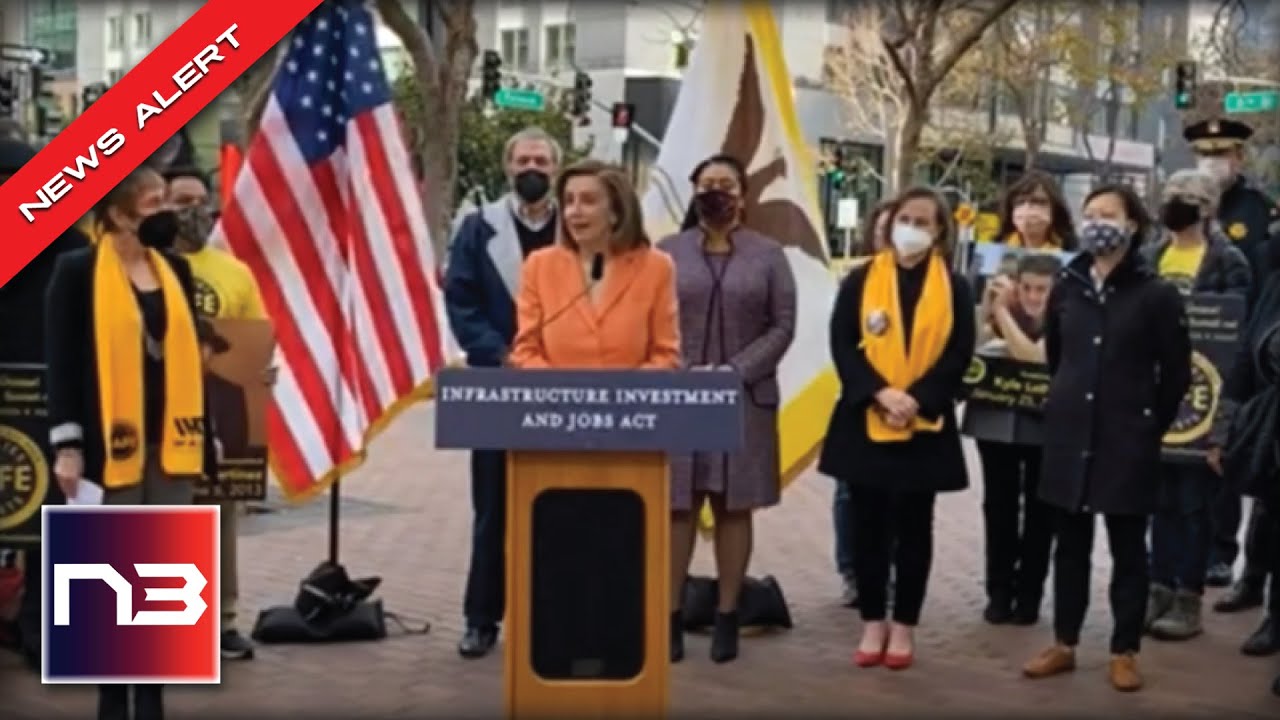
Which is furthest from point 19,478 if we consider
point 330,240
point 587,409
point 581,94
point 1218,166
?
point 581,94

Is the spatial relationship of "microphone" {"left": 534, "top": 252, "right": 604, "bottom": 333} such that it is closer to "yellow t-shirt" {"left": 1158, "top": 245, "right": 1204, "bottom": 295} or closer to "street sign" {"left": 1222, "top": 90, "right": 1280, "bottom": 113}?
"yellow t-shirt" {"left": 1158, "top": 245, "right": 1204, "bottom": 295}

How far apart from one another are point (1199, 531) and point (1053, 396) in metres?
1.48

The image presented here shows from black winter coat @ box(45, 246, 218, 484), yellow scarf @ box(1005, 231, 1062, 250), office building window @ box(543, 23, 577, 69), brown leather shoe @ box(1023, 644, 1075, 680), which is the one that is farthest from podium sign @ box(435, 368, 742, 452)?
office building window @ box(543, 23, 577, 69)

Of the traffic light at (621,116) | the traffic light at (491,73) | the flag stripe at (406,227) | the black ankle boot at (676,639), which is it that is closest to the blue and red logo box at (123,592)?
the black ankle boot at (676,639)

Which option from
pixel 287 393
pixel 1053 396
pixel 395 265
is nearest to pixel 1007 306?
pixel 1053 396

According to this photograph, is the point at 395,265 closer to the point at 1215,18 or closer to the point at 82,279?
the point at 82,279

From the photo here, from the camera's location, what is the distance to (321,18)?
6918mm

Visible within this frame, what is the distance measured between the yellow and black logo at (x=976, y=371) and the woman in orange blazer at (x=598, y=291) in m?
2.14

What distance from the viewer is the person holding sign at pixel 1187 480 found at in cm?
731

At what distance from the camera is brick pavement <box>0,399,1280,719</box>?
5898 mm

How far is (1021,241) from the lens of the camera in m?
7.44

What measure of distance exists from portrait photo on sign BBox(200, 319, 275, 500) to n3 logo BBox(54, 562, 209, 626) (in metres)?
1.34

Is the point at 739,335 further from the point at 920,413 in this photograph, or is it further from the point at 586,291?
the point at 586,291

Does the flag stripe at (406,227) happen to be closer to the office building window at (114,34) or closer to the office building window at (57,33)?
the office building window at (114,34)
